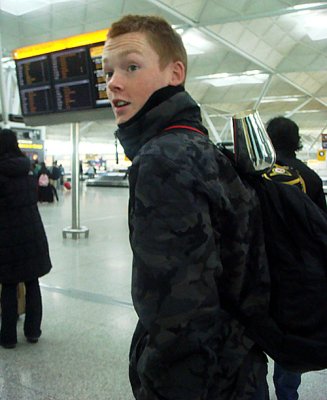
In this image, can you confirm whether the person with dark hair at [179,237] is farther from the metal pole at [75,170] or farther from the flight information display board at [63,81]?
the metal pole at [75,170]

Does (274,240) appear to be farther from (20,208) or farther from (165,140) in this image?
(20,208)

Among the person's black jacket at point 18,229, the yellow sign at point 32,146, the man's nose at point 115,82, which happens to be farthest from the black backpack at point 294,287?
the yellow sign at point 32,146

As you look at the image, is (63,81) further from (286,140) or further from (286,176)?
(286,176)

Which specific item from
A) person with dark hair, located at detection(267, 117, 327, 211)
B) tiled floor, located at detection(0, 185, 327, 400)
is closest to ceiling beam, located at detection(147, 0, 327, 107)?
tiled floor, located at detection(0, 185, 327, 400)

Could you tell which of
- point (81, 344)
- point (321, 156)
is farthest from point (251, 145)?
point (321, 156)

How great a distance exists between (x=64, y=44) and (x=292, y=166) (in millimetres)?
5928

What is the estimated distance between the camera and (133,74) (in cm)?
119

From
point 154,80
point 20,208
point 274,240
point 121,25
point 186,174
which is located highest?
point 121,25

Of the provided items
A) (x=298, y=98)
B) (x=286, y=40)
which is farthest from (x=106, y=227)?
(x=298, y=98)

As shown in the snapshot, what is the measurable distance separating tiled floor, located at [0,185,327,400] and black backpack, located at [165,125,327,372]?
1.97 m

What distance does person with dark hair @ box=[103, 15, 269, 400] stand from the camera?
979 millimetres

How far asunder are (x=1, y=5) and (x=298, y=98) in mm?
22635

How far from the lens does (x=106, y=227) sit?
9.78 meters

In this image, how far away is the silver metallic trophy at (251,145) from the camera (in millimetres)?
1181
